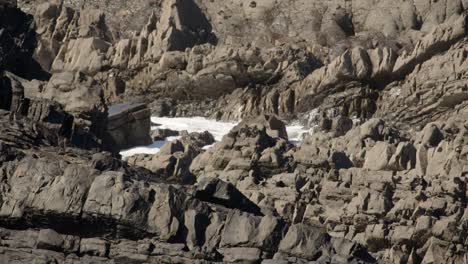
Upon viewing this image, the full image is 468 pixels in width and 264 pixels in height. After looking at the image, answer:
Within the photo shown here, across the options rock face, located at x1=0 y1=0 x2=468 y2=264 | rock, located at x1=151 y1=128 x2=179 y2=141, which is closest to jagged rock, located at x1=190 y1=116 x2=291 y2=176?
rock face, located at x1=0 y1=0 x2=468 y2=264

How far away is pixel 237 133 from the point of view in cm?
6444

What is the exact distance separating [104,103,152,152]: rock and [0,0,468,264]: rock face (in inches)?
3.4

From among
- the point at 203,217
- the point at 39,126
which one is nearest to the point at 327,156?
the point at 39,126

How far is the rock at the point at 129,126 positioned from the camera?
75.2 m

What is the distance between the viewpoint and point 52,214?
3719 cm

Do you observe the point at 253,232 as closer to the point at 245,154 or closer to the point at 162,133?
the point at 245,154

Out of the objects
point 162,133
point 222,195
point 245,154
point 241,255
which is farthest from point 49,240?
point 162,133

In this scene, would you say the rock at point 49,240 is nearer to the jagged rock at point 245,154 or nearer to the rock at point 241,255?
the rock at point 241,255

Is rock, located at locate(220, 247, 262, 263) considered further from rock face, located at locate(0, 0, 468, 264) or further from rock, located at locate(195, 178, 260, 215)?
rock, located at locate(195, 178, 260, 215)

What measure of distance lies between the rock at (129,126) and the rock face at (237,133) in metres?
0.09

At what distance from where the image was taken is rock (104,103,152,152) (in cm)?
7519

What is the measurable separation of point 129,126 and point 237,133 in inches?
522

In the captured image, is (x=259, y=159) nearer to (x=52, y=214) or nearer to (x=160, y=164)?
(x=160, y=164)

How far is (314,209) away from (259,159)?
4877mm
